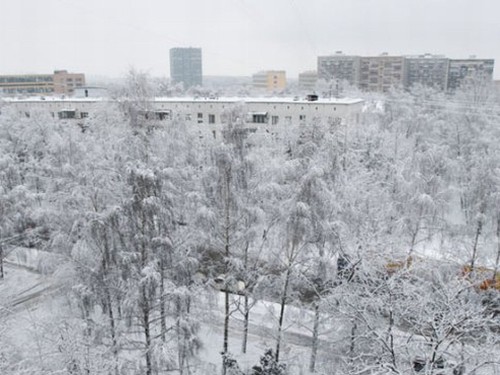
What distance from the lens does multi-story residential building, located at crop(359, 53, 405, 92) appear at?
10206 centimetres

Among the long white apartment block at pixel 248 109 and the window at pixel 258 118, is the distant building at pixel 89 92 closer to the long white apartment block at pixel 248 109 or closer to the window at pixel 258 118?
the long white apartment block at pixel 248 109

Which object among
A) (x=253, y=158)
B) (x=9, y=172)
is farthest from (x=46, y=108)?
(x=253, y=158)

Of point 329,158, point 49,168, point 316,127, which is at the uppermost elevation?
point 316,127

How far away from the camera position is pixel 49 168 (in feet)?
65.7

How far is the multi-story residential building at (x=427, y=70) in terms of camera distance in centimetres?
9894

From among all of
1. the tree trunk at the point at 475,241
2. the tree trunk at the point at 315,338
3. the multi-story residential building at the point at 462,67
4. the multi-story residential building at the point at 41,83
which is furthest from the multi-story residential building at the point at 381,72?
the tree trunk at the point at 315,338

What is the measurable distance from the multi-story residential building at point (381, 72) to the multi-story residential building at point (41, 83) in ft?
245

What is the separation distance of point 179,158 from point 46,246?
8788 mm

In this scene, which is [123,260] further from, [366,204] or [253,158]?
[366,204]

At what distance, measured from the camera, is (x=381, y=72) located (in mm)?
104500

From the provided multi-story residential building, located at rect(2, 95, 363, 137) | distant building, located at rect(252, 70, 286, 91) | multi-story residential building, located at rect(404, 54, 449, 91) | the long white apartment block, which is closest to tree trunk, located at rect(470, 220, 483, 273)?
the long white apartment block

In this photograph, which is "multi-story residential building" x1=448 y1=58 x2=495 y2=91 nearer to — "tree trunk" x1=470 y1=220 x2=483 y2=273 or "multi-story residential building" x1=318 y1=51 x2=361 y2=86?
"multi-story residential building" x1=318 y1=51 x2=361 y2=86

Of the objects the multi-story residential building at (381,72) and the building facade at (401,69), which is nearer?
the building facade at (401,69)

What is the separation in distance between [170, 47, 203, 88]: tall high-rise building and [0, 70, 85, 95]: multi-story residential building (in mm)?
54489
